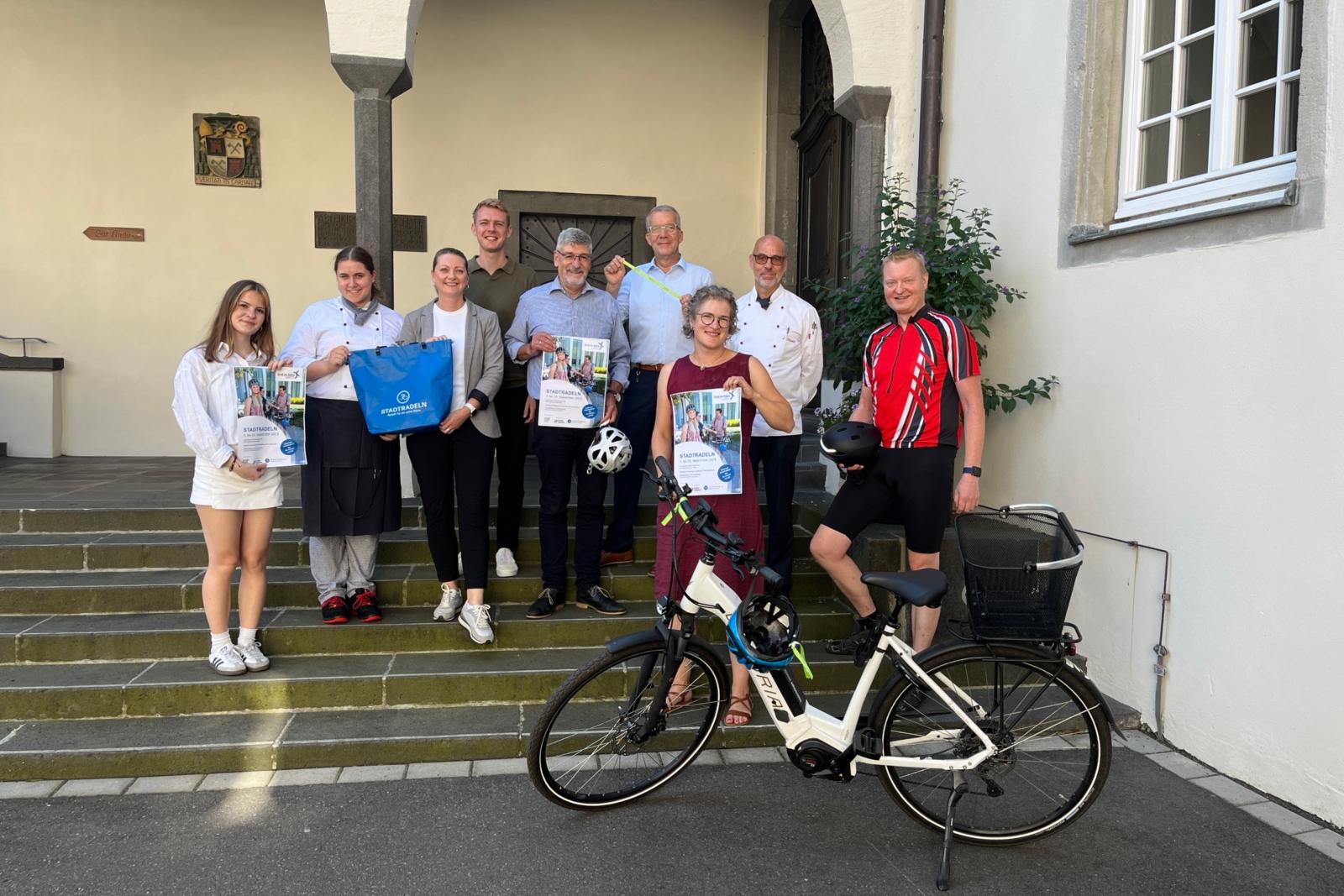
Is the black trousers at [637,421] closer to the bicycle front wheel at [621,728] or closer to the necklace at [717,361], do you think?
the necklace at [717,361]

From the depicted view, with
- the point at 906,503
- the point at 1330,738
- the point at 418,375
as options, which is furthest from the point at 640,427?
the point at 1330,738

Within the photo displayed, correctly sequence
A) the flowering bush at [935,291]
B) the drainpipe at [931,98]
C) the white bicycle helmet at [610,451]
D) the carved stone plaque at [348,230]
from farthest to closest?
the carved stone plaque at [348,230]
the drainpipe at [931,98]
the flowering bush at [935,291]
the white bicycle helmet at [610,451]

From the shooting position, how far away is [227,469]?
3.94 m

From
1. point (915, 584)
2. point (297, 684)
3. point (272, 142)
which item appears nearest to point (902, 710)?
point (915, 584)

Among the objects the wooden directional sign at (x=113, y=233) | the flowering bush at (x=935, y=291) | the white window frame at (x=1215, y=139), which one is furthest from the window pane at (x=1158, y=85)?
the wooden directional sign at (x=113, y=233)

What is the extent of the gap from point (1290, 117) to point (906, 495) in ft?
7.08

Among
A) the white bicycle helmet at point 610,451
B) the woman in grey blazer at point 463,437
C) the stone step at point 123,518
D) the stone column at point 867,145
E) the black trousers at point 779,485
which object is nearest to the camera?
the white bicycle helmet at point 610,451

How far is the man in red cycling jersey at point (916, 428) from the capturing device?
3.75 meters

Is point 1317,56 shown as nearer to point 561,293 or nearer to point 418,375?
point 561,293

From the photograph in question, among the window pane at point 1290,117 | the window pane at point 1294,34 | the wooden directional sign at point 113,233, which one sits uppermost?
the window pane at point 1294,34

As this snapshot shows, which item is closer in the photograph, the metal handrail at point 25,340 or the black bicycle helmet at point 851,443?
the black bicycle helmet at point 851,443

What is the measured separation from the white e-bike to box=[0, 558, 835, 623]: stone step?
1.61m

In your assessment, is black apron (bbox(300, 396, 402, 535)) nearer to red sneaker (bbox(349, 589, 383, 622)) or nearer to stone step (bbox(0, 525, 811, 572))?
red sneaker (bbox(349, 589, 383, 622))

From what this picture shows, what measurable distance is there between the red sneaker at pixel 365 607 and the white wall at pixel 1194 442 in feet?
11.4
